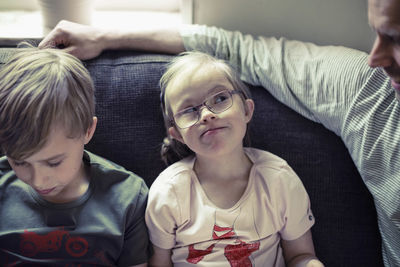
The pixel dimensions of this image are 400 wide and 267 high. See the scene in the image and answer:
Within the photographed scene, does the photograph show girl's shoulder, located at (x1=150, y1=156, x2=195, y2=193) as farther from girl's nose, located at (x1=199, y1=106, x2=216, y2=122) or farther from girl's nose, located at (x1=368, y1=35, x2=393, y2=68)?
girl's nose, located at (x1=368, y1=35, x2=393, y2=68)

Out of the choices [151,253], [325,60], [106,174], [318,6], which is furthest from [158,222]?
[318,6]

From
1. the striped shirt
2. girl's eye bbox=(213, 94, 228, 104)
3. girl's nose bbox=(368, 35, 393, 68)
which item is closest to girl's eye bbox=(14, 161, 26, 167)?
girl's eye bbox=(213, 94, 228, 104)

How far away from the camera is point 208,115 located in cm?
119

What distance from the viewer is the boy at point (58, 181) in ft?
3.41

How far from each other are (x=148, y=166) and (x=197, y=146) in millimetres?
271

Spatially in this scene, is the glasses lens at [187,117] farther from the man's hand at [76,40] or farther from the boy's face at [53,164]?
the man's hand at [76,40]

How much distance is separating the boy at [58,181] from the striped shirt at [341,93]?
52 cm

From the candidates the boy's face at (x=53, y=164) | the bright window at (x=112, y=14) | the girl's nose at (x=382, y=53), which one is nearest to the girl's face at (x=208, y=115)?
the boy's face at (x=53, y=164)

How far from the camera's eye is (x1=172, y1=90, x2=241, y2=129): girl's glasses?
4.00 ft

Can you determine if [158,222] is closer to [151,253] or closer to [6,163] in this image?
[151,253]

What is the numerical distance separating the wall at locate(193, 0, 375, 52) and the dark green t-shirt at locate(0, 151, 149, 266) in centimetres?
87

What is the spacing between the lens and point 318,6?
1675 millimetres

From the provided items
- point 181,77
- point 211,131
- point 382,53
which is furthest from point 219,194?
point 382,53

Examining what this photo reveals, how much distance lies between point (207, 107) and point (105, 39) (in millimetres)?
501
